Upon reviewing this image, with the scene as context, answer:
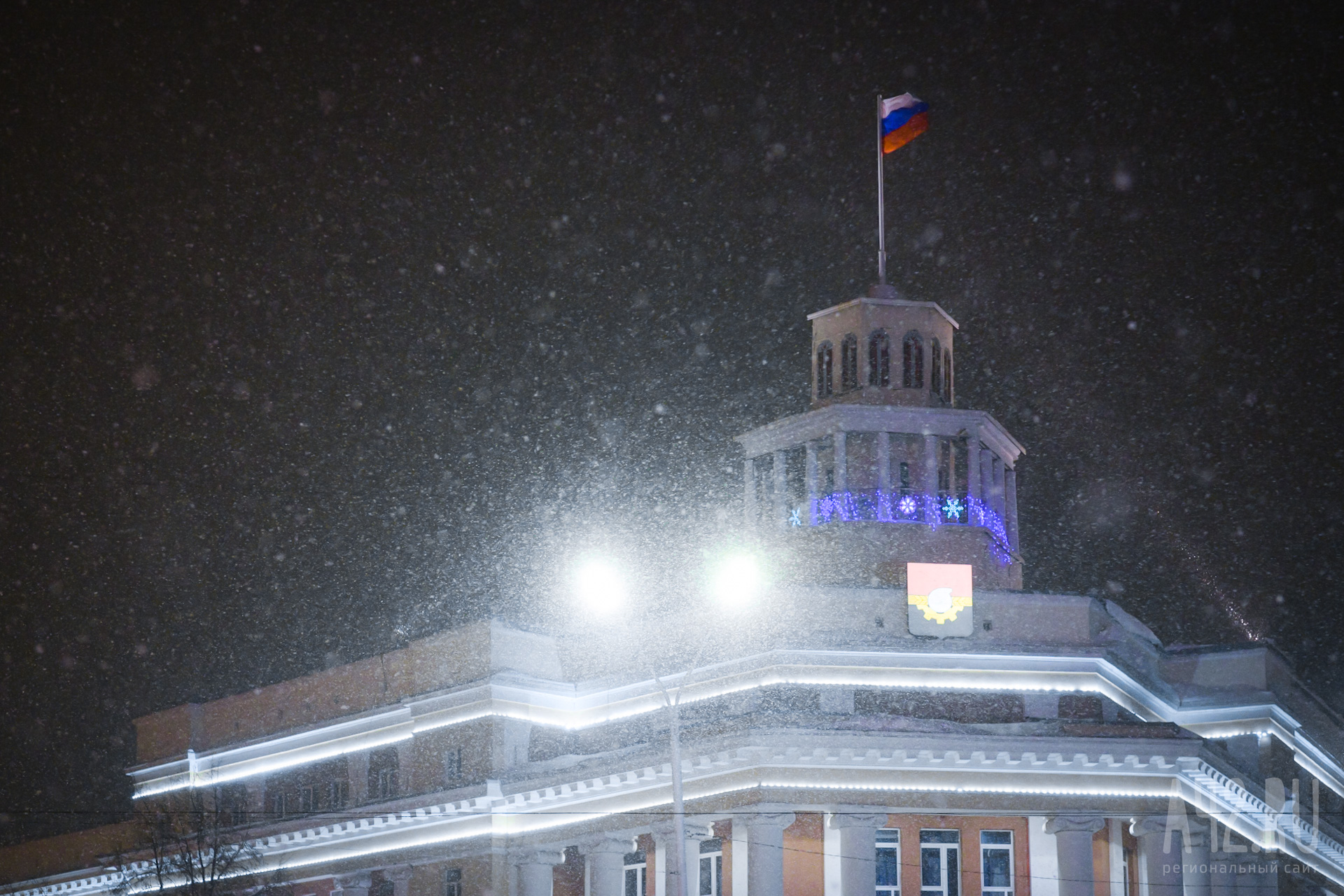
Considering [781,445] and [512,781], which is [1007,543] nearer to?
[781,445]

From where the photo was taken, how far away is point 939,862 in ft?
141

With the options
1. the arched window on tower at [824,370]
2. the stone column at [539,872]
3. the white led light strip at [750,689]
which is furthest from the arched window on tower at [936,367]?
the stone column at [539,872]

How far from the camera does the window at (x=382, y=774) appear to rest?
5497 centimetres

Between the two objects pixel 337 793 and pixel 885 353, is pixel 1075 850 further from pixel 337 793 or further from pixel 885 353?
pixel 337 793

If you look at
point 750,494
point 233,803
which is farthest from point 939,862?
point 233,803

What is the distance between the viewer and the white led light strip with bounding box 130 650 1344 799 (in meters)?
45.2

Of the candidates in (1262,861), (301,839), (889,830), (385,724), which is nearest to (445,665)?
(385,724)

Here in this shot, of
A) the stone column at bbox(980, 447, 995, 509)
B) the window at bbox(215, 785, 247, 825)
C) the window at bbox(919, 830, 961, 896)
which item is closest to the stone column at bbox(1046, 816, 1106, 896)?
the window at bbox(919, 830, 961, 896)

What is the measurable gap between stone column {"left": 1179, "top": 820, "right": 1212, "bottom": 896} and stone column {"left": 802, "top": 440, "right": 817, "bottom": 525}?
15.4 metres

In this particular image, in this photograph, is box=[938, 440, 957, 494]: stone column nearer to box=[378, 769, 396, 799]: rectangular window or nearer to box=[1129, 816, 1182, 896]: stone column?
box=[1129, 816, 1182, 896]: stone column

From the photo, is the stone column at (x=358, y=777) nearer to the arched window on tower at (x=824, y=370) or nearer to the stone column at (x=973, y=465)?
the arched window on tower at (x=824, y=370)

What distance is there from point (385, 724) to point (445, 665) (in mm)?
4020

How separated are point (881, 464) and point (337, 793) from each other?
24100 millimetres

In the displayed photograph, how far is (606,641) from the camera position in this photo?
170 feet
